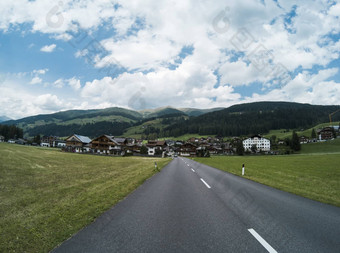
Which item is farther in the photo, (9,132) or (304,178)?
(9,132)

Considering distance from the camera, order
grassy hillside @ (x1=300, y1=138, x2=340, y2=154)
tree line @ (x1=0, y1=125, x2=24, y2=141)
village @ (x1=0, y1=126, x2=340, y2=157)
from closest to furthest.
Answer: grassy hillside @ (x1=300, y1=138, x2=340, y2=154) < village @ (x1=0, y1=126, x2=340, y2=157) < tree line @ (x1=0, y1=125, x2=24, y2=141)

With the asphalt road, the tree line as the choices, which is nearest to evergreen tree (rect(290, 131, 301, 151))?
the asphalt road

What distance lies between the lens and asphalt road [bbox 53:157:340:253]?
4.00m

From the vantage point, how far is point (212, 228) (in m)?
4.93

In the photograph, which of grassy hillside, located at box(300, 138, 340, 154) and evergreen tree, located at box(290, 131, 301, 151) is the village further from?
grassy hillside, located at box(300, 138, 340, 154)

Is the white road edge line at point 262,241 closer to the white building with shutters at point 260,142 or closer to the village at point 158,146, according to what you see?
the village at point 158,146

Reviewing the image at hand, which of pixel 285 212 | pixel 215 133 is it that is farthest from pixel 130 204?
pixel 215 133

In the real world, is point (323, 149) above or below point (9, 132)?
below

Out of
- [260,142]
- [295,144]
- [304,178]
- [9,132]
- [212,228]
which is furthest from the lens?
[260,142]

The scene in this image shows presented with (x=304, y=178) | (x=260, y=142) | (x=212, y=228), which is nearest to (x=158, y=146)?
(x=260, y=142)

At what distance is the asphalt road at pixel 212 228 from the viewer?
4004mm

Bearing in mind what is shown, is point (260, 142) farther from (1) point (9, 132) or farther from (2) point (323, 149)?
(1) point (9, 132)

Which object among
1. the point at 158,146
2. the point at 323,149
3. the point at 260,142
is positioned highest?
the point at 260,142

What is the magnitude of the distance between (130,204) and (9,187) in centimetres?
723
